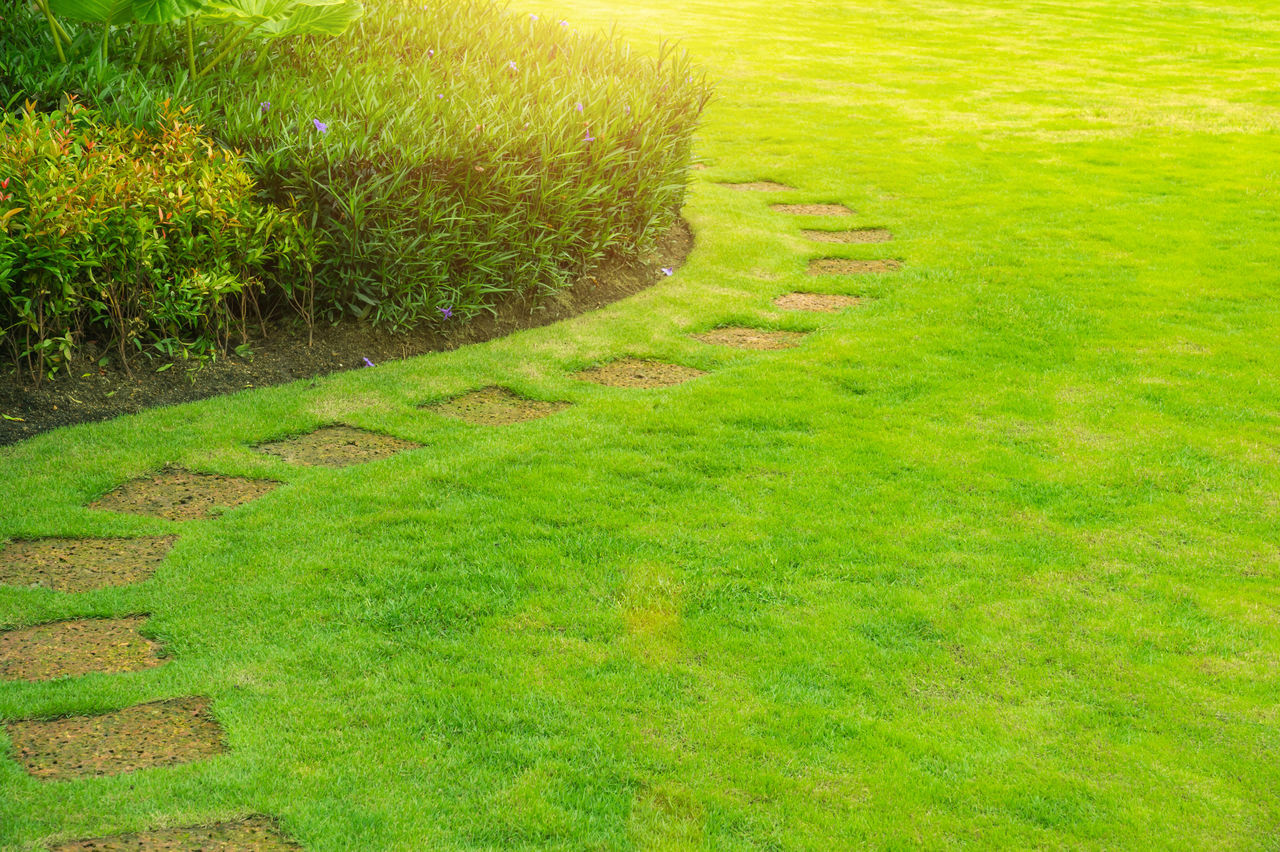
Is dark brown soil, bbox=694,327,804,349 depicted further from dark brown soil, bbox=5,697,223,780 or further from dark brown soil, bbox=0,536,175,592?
dark brown soil, bbox=5,697,223,780

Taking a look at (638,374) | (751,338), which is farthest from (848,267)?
(638,374)

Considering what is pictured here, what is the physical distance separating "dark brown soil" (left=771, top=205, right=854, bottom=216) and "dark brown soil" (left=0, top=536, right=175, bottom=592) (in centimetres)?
756

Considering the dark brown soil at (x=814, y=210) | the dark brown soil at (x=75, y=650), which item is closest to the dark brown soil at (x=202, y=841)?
the dark brown soil at (x=75, y=650)

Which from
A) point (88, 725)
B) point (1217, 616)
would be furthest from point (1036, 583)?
point (88, 725)

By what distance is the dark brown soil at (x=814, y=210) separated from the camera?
10.7 m

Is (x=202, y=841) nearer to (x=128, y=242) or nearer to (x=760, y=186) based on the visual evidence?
(x=128, y=242)

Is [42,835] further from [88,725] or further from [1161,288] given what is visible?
[1161,288]

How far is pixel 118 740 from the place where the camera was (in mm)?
3457

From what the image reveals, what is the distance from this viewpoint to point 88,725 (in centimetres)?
353

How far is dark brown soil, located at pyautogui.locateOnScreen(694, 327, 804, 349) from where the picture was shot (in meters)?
7.38

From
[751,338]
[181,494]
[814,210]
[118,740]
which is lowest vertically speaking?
[118,740]

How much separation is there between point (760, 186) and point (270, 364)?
668 cm

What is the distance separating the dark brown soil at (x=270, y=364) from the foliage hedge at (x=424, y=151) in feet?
0.51

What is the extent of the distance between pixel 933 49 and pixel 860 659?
21.2m
